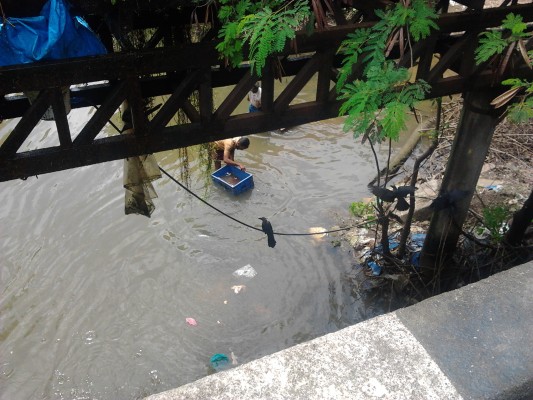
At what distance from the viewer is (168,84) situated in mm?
3873

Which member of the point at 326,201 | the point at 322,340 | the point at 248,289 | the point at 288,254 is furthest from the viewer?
the point at 326,201

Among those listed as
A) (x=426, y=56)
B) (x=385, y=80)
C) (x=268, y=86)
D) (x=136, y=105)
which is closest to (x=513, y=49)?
(x=426, y=56)

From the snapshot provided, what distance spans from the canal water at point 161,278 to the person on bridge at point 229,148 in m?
0.48

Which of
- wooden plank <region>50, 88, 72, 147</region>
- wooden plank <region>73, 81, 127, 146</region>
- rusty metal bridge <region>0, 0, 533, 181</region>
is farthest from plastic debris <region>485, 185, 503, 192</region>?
wooden plank <region>50, 88, 72, 147</region>

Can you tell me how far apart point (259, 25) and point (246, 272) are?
170 inches

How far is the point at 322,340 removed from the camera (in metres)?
2.12

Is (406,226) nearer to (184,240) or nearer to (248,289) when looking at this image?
(248,289)

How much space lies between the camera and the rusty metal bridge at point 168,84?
298 centimetres

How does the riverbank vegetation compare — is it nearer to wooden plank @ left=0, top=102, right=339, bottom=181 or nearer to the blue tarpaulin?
wooden plank @ left=0, top=102, right=339, bottom=181

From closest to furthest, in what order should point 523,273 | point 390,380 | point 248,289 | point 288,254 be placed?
point 390,380, point 523,273, point 248,289, point 288,254

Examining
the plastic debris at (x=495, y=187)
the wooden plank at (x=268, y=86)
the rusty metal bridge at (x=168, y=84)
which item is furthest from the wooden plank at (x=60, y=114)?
the plastic debris at (x=495, y=187)

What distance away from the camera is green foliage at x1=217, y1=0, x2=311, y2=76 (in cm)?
278

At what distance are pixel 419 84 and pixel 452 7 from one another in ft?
37.0

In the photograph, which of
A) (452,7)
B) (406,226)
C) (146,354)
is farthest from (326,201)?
(452,7)
